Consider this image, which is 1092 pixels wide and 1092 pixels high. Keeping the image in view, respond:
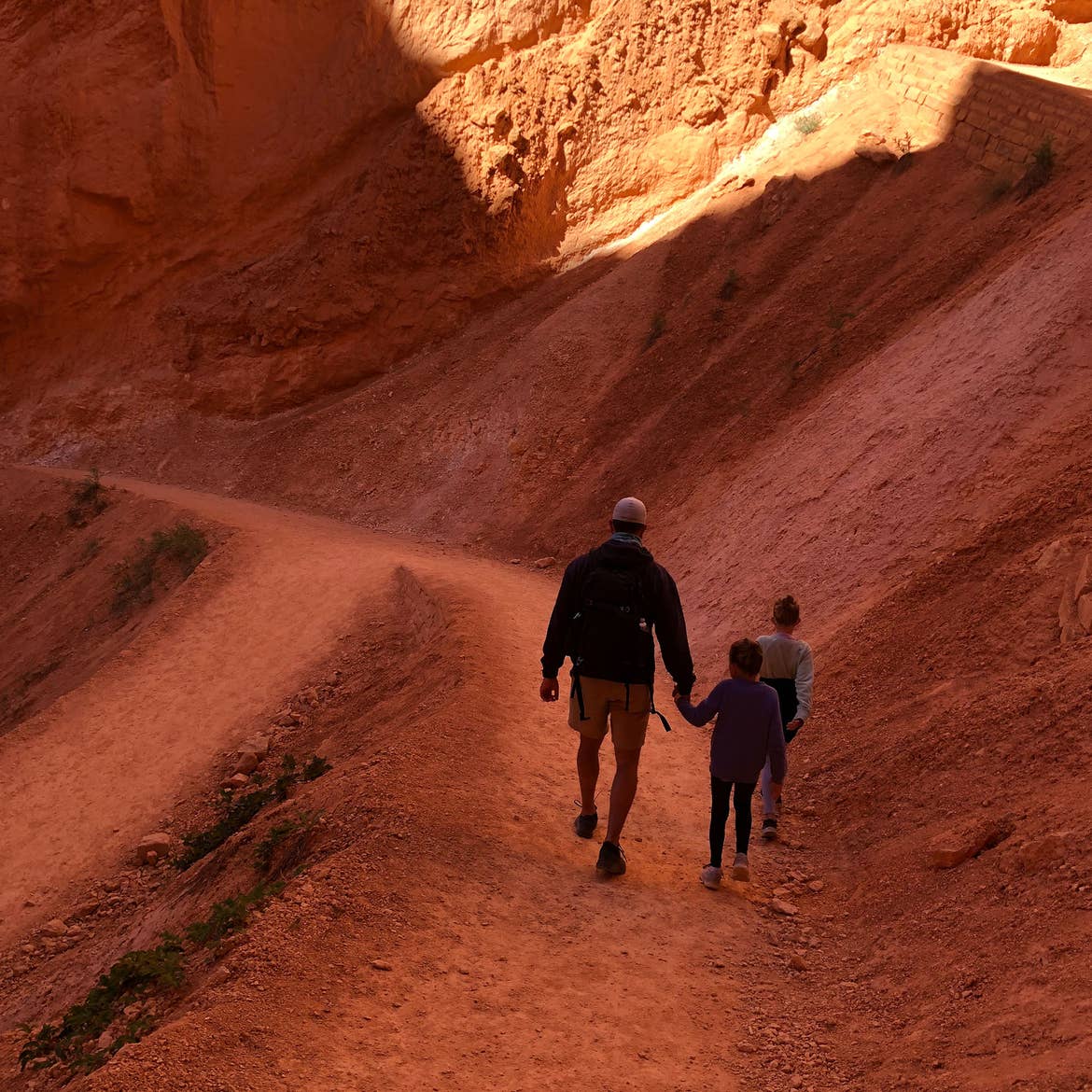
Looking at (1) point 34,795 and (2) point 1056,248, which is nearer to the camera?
(1) point 34,795

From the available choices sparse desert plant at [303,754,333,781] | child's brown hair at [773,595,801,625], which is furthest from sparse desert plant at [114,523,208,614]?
child's brown hair at [773,595,801,625]

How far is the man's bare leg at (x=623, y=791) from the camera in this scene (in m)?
5.07

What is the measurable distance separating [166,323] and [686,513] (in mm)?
12560

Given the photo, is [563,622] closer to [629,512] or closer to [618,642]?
[618,642]

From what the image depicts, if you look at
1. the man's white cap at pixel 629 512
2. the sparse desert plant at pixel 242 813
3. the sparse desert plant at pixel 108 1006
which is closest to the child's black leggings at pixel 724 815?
the man's white cap at pixel 629 512

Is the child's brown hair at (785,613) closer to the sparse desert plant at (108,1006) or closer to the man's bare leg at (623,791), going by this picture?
the man's bare leg at (623,791)

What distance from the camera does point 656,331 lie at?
15.9 metres

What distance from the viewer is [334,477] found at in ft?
57.0

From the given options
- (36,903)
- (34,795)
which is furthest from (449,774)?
(34,795)

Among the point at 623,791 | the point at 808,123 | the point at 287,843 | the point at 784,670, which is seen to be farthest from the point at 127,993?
the point at 808,123

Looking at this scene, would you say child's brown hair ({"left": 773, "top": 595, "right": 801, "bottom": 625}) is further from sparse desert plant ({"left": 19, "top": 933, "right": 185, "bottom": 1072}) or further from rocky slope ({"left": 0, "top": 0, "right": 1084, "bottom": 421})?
rocky slope ({"left": 0, "top": 0, "right": 1084, "bottom": 421})

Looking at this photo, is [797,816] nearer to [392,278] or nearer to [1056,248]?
[1056,248]

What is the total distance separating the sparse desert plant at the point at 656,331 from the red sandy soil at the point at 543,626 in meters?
0.08

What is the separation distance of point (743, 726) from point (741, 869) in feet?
2.17
